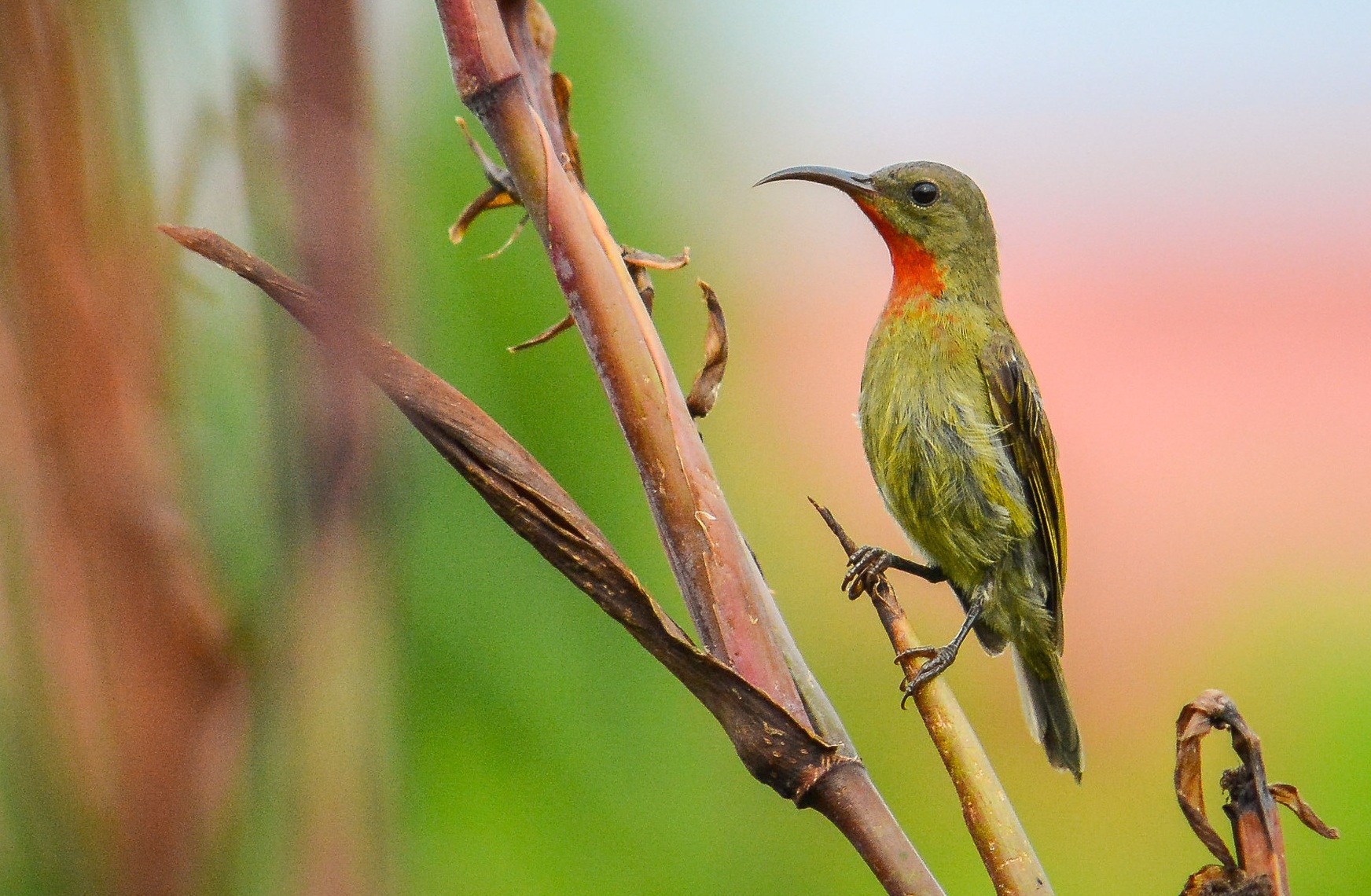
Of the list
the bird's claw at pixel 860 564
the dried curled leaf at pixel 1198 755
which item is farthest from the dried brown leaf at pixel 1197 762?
the bird's claw at pixel 860 564

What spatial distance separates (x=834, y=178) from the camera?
0.74m

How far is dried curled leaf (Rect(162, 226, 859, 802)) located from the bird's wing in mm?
638

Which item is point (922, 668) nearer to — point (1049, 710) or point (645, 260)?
point (645, 260)

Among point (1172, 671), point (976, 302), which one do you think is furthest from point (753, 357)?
point (1172, 671)

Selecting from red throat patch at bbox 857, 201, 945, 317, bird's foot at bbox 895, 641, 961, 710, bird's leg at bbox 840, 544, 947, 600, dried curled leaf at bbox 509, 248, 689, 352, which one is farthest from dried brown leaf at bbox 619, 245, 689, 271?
red throat patch at bbox 857, 201, 945, 317

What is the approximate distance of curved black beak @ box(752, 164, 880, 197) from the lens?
0.61 metres

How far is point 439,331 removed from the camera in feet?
2.27

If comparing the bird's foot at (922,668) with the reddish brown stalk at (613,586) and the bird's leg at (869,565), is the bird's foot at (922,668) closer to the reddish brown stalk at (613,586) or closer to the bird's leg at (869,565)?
the reddish brown stalk at (613,586)

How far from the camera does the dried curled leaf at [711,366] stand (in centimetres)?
32

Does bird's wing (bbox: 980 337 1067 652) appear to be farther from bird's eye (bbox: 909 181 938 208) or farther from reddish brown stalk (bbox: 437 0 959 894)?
reddish brown stalk (bbox: 437 0 959 894)

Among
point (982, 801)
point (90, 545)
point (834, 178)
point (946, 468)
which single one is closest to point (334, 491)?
point (90, 545)

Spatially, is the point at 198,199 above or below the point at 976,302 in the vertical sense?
above

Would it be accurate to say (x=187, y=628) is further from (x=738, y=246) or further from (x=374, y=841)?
(x=738, y=246)

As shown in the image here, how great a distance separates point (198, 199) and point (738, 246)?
2.38ft
